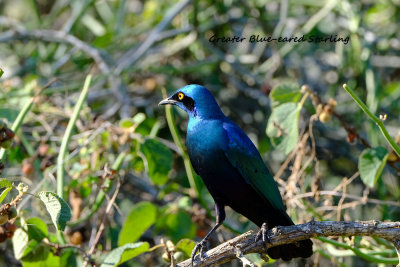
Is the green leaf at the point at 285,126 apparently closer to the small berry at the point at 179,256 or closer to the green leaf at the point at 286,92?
the green leaf at the point at 286,92

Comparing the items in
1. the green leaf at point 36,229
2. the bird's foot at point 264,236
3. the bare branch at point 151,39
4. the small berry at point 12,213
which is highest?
the bare branch at point 151,39

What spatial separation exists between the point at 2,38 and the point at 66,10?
139 cm

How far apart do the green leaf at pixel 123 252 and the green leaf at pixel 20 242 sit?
14.5 inches

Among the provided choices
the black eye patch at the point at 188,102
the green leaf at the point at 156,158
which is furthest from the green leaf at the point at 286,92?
the green leaf at the point at 156,158

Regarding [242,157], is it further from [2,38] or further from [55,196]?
[2,38]

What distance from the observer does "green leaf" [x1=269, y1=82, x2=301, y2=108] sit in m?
3.37

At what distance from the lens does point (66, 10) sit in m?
6.07

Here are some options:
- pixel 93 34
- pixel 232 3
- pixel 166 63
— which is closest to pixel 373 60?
pixel 232 3

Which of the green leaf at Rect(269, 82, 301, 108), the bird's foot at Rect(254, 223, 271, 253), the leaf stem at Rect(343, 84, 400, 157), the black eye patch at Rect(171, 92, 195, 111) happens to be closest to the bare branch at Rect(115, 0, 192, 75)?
the black eye patch at Rect(171, 92, 195, 111)

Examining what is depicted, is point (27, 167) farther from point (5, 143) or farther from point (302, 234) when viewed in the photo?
point (302, 234)

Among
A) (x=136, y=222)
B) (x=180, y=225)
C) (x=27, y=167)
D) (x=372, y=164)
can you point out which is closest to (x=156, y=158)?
(x=136, y=222)

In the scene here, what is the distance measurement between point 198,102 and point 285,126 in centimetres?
49

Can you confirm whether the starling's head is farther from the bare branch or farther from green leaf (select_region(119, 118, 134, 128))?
the bare branch

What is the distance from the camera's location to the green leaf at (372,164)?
3221mm
